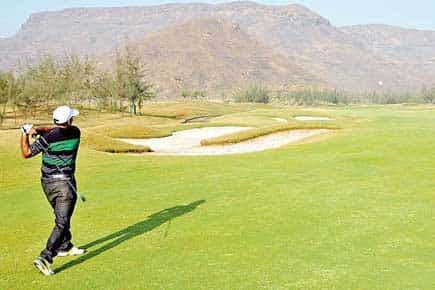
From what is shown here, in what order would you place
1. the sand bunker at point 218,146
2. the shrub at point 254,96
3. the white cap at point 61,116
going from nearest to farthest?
the white cap at point 61,116 → the sand bunker at point 218,146 → the shrub at point 254,96

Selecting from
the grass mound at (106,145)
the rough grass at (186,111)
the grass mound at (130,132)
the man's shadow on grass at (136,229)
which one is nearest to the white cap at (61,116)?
the man's shadow on grass at (136,229)

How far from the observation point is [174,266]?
9.10 m

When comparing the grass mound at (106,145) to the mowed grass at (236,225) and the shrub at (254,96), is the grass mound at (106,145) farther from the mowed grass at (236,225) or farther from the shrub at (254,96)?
the shrub at (254,96)

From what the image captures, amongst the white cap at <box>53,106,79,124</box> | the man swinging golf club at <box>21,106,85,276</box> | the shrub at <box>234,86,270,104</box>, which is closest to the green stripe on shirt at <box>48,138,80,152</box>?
the man swinging golf club at <box>21,106,85,276</box>

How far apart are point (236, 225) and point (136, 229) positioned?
2212 millimetres

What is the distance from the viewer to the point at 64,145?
9.58 m

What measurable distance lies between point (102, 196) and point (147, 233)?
15.7 ft

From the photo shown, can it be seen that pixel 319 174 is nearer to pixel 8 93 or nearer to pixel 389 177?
pixel 389 177

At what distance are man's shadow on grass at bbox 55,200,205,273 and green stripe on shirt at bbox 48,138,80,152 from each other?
2.05 metres

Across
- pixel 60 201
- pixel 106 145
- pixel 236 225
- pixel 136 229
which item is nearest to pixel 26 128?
pixel 60 201

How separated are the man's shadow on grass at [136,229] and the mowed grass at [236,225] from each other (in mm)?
41

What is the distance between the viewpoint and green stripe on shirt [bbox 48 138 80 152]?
948cm

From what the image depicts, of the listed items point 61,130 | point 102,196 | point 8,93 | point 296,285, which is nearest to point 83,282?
point 61,130

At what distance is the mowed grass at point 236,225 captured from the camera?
865cm
